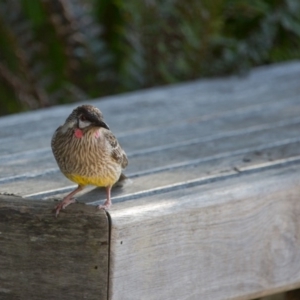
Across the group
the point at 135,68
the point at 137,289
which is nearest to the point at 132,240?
the point at 137,289

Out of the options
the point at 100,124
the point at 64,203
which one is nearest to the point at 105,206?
the point at 64,203

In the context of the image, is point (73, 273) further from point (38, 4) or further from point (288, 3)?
point (288, 3)

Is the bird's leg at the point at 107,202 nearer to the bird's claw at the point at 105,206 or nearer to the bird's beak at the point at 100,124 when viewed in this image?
the bird's claw at the point at 105,206

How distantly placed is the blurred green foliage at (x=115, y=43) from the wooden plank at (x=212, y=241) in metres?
2.38

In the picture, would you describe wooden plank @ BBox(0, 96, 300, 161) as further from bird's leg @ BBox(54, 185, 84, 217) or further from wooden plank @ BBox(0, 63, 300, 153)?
bird's leg @ BBox(54, 185, 84, 217)

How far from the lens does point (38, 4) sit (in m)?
5.77

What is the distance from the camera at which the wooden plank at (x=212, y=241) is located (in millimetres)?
3010

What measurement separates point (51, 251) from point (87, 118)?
1.57ft

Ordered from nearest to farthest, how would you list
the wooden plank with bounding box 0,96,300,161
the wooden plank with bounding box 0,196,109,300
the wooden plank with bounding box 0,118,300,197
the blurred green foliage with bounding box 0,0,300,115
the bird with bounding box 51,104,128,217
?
the wooden plank with bounding box 0,196,109,300 → the bird with bounding box 51,104,128,217 → the wooden plank with bounding box 0,118,300,197 → the wooden plank with bounding box 0,96,300,161 → the blurred green foliage with bounding box 0,0,300,115

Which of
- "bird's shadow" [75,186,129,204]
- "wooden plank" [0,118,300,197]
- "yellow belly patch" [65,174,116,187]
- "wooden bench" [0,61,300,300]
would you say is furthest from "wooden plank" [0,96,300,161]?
"yellow belly patch" [65,174,116,187]

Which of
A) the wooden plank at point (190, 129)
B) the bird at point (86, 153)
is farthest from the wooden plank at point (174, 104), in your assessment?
the bird at point (86, 153)

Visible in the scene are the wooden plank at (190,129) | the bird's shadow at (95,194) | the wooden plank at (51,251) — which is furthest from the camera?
the wooden plank at (190,129)

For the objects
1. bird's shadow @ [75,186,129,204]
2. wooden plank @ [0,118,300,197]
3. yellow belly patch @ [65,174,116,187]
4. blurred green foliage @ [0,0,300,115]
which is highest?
yellow belly patch @ [65,174,116,187]

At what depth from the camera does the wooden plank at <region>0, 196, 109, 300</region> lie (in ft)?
9.67
